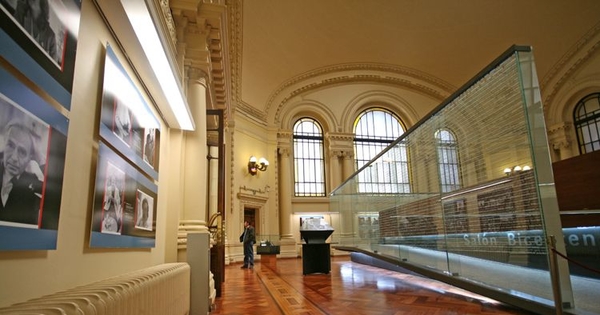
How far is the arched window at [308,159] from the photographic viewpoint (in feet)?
50.2

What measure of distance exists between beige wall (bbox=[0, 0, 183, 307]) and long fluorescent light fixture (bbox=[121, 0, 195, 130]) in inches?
7.9

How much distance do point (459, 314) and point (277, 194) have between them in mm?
11525

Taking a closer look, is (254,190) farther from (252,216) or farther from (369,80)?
(369,80)

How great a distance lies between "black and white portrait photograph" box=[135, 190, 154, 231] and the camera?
114 inches

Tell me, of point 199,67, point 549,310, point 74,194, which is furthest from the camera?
point 199,67

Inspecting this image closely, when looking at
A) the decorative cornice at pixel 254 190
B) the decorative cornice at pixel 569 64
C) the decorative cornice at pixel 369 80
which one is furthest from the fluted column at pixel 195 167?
the decorative cornice at pixel 569 64

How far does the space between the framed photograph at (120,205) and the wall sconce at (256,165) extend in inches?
375

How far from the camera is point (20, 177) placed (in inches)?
50.3

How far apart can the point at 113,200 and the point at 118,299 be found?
1.06 meters

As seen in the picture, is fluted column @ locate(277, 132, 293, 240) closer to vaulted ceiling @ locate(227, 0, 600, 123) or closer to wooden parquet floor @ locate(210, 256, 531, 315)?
vaulted ceiling @ locate(227, 0, 600, 123)

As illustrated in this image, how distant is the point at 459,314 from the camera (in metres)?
2.81

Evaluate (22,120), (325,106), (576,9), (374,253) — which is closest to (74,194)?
(22,120)

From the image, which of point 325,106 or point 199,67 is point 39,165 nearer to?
point 199,67

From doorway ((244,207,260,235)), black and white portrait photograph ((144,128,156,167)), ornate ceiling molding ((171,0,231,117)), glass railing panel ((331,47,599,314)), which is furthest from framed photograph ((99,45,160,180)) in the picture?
doorway ((244,207,260,235))
